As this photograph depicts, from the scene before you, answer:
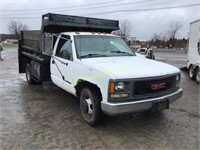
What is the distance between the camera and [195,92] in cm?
848

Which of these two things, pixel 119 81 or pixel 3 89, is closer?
pixel 119 81

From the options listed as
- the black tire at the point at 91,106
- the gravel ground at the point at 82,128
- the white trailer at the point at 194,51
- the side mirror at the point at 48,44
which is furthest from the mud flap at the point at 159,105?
the white trailer at the point at 194,51

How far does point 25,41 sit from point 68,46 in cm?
419

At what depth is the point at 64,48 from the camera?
19.9ft

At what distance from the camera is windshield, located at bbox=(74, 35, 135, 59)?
18.2ft

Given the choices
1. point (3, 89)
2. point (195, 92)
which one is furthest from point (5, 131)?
point (195, 92)

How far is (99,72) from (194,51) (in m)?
8.21

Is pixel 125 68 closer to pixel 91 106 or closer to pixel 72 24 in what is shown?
pixel 91 106

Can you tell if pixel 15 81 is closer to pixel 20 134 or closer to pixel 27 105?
pixel 27 105

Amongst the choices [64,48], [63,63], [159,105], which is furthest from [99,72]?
[64,48]

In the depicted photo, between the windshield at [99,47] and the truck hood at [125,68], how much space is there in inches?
14.5

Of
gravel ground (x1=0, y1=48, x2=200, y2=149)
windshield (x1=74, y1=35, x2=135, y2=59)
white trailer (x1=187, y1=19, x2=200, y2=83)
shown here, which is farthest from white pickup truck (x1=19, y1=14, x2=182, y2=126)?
white trailer (x1=187, y1=19, x2=200, y2=83)

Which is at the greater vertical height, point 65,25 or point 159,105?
point 65,25

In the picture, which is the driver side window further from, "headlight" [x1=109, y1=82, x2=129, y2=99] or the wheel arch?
"headlight" [x1=109, y1=82, x2=129, y2=99]
